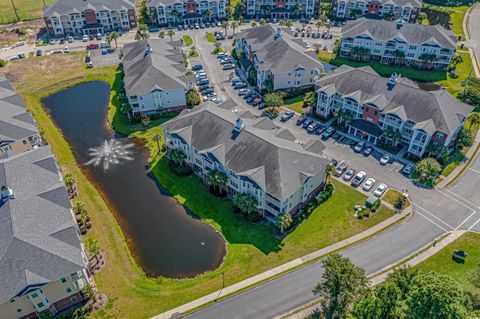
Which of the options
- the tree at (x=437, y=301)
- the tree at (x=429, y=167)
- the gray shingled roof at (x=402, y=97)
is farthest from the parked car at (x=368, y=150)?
the tree at (x=437, y=301)

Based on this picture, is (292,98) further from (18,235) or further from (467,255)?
(18,235)

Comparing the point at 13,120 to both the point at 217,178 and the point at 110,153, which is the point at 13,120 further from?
the point at 217,178

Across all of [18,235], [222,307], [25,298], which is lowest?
[222,307]

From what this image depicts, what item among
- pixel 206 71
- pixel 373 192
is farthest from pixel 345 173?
pixel 206 71

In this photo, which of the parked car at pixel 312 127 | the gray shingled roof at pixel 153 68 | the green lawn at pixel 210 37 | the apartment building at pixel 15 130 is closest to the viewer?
the apartment building at pixel 15 130

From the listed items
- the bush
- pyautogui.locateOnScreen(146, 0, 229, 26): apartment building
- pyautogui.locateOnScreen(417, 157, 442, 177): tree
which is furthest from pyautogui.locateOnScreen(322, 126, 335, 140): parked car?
pyautogui.locateOnScreen(146, 0, 229, 26): apartment building

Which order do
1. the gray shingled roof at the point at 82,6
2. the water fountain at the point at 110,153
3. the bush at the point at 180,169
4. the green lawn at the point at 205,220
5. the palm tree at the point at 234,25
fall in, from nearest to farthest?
1. the green lawn at the point at 205,220
2. the bush at the point at 180,169
3. the water fountain at the point at 110,153
4. the gray shingled roof at the point at 82,6
5. the palm tree at the point at 234,25

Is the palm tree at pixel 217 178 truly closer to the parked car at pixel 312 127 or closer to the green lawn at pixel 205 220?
the green lawn at pixel 205 220
